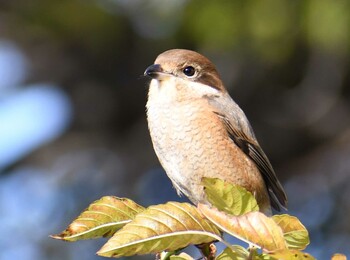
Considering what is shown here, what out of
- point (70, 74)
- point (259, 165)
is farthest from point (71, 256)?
point (259, 165)

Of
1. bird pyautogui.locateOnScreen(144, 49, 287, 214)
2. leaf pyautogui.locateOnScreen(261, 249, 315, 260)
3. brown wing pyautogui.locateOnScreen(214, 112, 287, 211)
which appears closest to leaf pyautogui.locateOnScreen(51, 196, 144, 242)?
leaf pyautogui.locateOnScreen(261, 249, 315, 260)

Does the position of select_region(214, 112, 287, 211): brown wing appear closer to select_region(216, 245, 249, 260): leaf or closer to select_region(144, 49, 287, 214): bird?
select_region(144, 49, 287, 214): bird

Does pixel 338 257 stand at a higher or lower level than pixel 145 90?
lower

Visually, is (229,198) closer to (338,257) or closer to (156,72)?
(338,257)

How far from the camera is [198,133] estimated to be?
165 inches

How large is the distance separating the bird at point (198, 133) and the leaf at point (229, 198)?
1.43m

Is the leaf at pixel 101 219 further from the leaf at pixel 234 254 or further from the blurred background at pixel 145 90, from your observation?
the blurred background at pixel 145 90

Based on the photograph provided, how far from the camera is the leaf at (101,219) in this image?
2.76m

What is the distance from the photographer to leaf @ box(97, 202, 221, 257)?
252 centimetres

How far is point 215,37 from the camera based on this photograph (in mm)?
7527

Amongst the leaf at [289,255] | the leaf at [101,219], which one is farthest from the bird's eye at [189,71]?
the leaf at [289,255]

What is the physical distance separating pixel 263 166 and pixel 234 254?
2.09 meters

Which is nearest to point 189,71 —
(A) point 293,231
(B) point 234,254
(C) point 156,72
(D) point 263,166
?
(C) point 156,72

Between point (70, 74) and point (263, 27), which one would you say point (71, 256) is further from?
point (263, 27)
